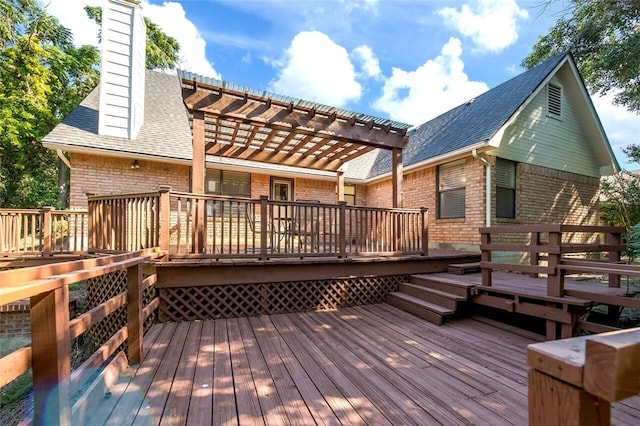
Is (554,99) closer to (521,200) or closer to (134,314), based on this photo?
(521,200)

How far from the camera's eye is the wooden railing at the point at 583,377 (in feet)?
2.25

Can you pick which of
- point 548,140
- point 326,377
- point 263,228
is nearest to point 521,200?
point 548,140

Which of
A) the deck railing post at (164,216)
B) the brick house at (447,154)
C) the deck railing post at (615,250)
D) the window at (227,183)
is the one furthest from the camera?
the window at (227,183)

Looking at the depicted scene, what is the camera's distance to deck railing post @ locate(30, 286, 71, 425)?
4.65 ft

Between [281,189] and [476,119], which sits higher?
[476,119]

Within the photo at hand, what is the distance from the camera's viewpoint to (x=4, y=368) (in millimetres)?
1200

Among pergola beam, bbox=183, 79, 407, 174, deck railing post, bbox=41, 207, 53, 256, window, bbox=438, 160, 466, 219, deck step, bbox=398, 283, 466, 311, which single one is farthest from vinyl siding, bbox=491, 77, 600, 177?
deck railing post, bbox=41, 207, 53, 256

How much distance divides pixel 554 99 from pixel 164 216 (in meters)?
10.6

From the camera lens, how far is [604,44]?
9414mm

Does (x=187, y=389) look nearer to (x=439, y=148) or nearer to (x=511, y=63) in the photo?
(x=439, y=148)

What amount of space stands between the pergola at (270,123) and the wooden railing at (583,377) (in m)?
5.10

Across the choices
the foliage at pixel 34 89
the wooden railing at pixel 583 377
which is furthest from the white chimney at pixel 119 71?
the wooden railing at pixel 583 377

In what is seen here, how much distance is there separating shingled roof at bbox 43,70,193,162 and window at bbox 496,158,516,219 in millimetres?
8654

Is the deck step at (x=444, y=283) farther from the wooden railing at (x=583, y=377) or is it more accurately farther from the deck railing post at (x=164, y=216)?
the deck railing post at (x=164, y=216)
